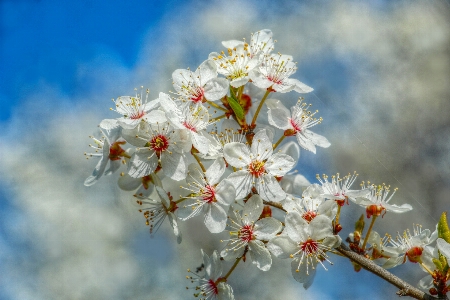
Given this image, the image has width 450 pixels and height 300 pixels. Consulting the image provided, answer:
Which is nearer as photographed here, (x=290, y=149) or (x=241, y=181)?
(x=241, y=181)

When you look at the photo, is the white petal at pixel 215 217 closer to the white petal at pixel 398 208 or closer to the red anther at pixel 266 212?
the red anther at pixel 266 212

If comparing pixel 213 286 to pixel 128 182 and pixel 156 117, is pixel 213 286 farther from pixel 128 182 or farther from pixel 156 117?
pixel 156 117

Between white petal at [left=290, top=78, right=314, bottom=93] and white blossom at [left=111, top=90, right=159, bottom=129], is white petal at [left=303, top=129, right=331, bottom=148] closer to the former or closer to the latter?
white petal at [left=290, top=78, right=314, bottom=93]

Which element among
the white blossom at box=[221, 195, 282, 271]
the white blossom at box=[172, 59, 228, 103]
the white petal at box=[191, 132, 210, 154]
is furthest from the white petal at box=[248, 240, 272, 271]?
the white blossom at box=[172, 59, 228, 103]

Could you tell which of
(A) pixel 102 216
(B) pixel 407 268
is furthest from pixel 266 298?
(A) pixel 102 216

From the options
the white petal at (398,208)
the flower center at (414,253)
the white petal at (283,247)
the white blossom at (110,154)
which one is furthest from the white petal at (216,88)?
the flower center at (414,253)

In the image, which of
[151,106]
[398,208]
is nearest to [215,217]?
[151,106]
